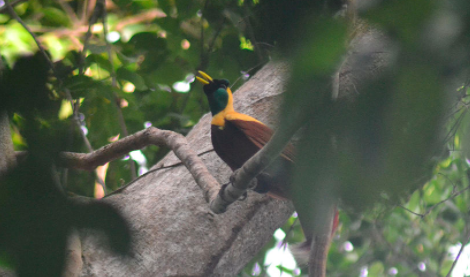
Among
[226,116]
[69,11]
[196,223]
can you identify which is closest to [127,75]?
[226,116]

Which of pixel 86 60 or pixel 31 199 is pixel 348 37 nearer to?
pixel 31 199

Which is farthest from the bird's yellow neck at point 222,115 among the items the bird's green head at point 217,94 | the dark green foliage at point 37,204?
the dark green foliage at point 37,204

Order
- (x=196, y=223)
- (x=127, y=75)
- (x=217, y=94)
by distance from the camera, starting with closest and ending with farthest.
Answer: (x=196, y=223) → (x=217, y=94) → (x=127, y=75)

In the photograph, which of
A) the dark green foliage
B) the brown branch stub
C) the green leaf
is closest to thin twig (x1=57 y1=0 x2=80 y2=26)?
the green leaf

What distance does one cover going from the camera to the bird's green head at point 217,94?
6.89 feet

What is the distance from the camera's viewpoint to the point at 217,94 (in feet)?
6.98

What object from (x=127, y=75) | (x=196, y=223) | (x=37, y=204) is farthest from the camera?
(x=127, y=75)

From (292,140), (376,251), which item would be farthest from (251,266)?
(292,140)

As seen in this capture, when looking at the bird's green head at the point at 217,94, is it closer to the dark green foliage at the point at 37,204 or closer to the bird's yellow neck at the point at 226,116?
the bird's yellow neck at the point at 226,116

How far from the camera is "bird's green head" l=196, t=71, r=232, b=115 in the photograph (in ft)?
6.89

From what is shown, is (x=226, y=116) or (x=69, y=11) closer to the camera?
(x=226, y=116)

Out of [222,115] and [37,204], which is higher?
[37,204]

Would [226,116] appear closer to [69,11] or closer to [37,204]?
[37,204]

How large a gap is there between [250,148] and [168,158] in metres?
0.39
